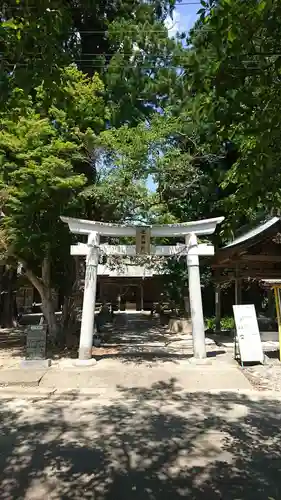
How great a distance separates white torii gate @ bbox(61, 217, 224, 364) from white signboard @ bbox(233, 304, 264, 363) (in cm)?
106

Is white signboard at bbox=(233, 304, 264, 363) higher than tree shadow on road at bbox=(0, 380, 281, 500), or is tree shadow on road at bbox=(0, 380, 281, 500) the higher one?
white signboard at bbox=(233, 304, 264, 363)

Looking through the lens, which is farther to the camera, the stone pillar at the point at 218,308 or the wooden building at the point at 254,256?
the stone pillar at the point at 218,308

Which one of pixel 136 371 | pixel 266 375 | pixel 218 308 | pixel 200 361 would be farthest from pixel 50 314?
pixel 266 375

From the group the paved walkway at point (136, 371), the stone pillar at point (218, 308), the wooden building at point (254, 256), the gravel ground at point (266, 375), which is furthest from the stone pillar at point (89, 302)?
the stone pillar at point (218, 308)

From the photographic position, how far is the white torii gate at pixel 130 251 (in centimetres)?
1197

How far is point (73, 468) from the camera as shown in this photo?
4.85 metres

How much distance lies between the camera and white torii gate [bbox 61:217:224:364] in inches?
471

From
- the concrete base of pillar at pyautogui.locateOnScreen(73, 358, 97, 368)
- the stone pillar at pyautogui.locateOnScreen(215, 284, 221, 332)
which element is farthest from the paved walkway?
the stone pillar at pyautogui.locateOnScreen(215, 284, 221, 332)

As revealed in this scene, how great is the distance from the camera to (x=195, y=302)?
12312 mm

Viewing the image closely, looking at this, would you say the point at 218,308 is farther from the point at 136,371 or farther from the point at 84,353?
the point at 136,371

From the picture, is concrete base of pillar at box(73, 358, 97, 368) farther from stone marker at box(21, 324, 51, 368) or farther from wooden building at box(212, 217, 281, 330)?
wooden building at box(212, 217, 281, 330)

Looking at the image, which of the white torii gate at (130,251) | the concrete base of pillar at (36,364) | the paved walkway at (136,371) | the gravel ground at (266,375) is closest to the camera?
the gravel ground at (266,375)

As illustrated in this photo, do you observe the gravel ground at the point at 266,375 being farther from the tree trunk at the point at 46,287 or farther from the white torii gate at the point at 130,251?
the tree trunk at the point at 46,287

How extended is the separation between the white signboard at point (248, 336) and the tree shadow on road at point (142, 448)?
9.35 ft
